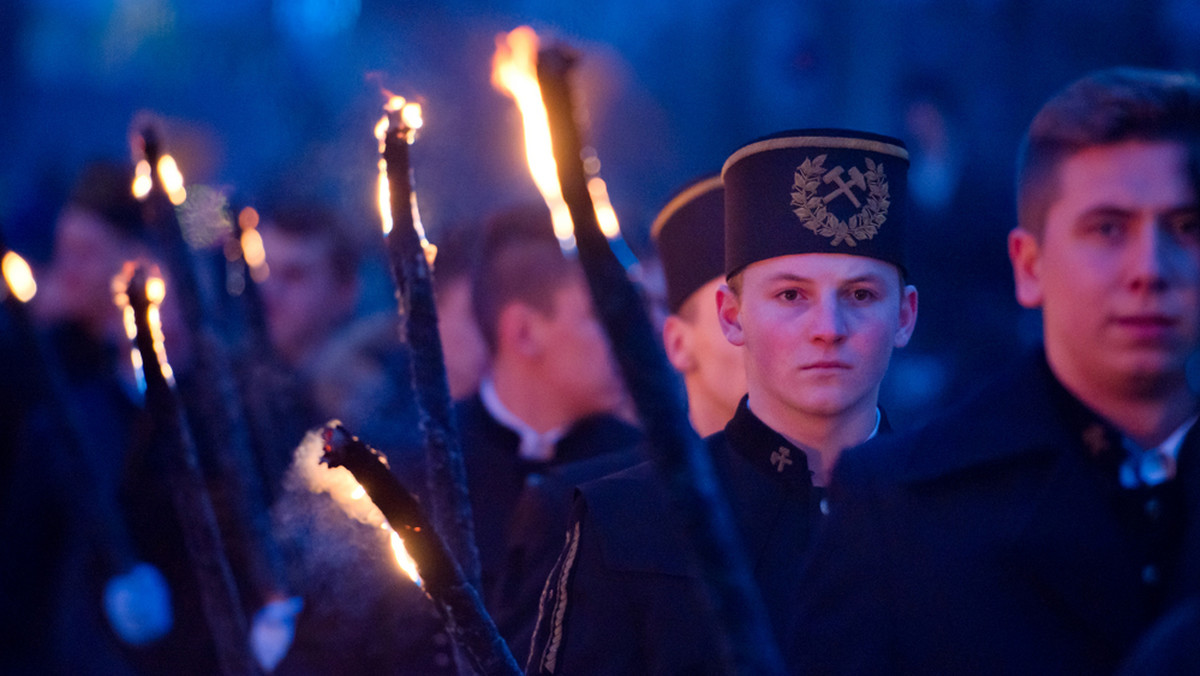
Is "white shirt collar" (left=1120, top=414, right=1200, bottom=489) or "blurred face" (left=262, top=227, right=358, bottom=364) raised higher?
"blurred face" (left=262, top=227, right=358, bottom=364)

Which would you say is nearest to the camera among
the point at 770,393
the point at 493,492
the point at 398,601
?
the point at 770,393

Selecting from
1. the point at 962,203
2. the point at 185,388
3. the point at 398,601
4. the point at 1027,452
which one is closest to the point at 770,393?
the point at 1027,452

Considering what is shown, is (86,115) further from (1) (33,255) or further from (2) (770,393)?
(2) (770,393)

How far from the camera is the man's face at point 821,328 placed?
1.86 metres

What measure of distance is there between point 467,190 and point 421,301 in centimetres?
1530

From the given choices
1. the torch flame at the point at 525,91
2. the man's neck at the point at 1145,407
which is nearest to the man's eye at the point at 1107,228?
the man's neck at the point at 1145,407

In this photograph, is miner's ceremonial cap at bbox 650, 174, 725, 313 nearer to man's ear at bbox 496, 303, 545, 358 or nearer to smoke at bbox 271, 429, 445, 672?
smoke at bbox 271, 429, 445, 672

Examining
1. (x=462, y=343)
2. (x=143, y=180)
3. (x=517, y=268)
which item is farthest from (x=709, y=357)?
(x=462, y=343)

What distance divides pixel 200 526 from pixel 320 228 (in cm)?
388

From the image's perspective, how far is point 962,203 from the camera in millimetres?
12930

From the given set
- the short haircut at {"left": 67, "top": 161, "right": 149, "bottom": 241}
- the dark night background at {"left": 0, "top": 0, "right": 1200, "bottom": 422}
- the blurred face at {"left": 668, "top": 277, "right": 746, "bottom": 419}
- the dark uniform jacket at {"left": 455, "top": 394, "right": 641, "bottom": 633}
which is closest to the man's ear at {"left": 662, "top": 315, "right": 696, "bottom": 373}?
the blurred face at {"left": 668, "top": 277, "right": 746, "bottom": 419}

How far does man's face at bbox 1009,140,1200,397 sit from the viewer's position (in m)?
1.63

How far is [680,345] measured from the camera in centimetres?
277

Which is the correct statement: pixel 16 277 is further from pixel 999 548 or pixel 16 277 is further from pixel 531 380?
pixel 999 548
